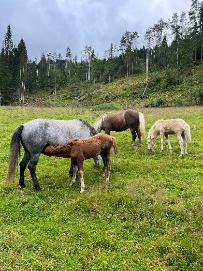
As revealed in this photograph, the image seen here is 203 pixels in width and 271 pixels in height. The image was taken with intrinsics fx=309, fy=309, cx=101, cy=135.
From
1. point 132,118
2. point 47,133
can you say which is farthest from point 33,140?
point 132,118

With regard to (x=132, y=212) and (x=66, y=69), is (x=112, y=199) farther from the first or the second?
(x=66, y=69)

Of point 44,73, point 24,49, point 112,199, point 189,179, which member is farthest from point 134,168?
point 44,73

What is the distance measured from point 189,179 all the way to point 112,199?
130 inches

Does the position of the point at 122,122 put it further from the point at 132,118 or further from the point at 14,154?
the point at 14,154

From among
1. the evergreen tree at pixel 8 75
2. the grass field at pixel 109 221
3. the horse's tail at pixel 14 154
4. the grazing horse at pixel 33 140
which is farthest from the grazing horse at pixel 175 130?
the evergreen tree at pixel 8 75

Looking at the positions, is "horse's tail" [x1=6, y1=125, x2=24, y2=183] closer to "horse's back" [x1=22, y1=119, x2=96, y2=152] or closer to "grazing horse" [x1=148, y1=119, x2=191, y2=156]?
"horse's back" [x1=22, y1=119, x2=96, y2=152]

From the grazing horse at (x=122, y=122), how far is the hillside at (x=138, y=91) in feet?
87.1

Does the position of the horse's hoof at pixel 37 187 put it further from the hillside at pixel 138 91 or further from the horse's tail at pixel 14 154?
the hillside at pixel 138 91

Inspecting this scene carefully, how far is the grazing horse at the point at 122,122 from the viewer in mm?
15773

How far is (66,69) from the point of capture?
9900 centimetres

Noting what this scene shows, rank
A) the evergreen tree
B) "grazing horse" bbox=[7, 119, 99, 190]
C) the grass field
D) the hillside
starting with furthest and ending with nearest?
the evergreen tree < the hillside < "grazing horse" bbox=[7, 119, 99, 190] < the grass field

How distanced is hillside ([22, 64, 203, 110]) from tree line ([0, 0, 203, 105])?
12.5 ft

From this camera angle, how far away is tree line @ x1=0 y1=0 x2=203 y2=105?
62294 mm

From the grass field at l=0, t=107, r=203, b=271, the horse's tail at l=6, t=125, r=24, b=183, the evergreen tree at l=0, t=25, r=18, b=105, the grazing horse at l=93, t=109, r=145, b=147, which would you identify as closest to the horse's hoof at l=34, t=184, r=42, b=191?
the grass field at l=0, t=107, r=203, b=271
